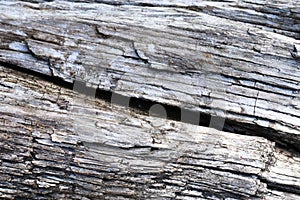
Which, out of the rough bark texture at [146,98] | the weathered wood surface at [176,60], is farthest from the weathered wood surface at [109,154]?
the weathered wood surface at [176,60]

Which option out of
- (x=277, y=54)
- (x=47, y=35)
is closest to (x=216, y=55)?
(x=277, y=54)

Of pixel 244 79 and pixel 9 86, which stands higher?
pixel 244 79

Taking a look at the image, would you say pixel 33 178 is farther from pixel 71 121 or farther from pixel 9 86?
pixel 9 86

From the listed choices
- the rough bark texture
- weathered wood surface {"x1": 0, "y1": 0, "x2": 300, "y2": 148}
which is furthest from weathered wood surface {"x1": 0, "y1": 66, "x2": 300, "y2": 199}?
weathered wood surface {"x1": 0, "y1": 0, "x2": 300, "y2": 148}

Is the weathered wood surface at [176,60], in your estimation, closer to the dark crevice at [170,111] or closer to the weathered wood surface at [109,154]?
the dark crevice at [170,111]

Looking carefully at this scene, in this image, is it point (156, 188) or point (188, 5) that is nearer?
point (156, 188)

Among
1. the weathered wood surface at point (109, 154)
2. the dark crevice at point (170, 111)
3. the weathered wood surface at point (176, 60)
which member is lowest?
the weathered wood surface at point (109, 154)

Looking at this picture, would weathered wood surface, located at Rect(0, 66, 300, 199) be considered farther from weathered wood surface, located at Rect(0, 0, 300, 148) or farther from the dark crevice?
weathered wood surface, located at Rect(0, 0, 300, 148)

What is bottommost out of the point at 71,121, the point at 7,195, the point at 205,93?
the point at 7,195
